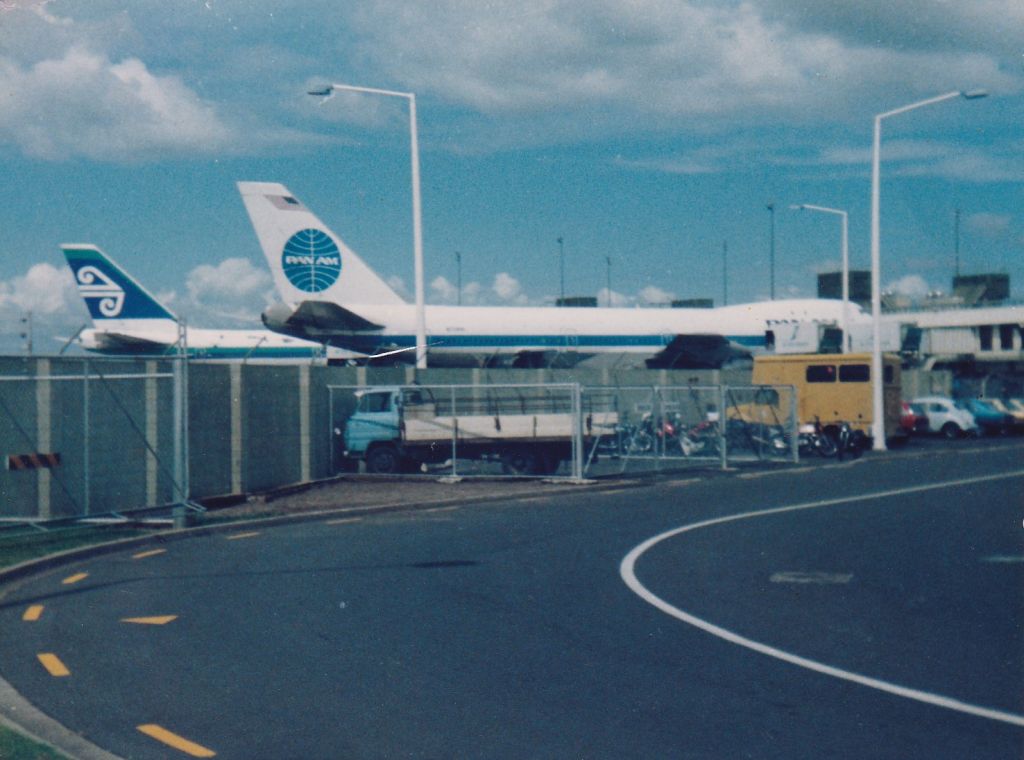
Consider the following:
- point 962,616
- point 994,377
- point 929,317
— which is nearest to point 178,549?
point 962,616

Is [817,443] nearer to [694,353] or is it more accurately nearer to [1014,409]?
[694,353]

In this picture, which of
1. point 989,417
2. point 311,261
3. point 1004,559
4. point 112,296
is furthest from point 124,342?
point 989,417

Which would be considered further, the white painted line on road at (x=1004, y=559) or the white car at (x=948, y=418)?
the white car at (x=948, y=418)

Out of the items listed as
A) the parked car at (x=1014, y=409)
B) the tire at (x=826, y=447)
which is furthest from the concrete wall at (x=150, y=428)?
the parked car at (x=1014, y=409)

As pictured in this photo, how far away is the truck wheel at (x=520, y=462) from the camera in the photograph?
2472cm

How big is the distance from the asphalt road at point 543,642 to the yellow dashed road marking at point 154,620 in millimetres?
39

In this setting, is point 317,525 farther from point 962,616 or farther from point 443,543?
point 962,616

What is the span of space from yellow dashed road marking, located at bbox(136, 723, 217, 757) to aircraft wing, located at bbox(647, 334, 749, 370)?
3772cm

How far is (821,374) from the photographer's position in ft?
117

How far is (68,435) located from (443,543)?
6065mm

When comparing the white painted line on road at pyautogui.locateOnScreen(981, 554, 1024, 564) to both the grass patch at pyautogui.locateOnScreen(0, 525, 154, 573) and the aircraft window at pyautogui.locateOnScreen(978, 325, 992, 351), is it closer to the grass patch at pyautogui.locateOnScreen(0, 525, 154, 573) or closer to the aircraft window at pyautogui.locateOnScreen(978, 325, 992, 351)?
the grass patch at pyautogui.locateOnScreen(0, 525, 154, 573)

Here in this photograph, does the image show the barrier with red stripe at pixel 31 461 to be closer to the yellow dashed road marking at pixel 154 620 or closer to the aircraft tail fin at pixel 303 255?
the yellow dashed road marking at pixel 154 620

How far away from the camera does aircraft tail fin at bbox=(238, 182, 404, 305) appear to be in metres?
33.4

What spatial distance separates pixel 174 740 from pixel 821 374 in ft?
102
